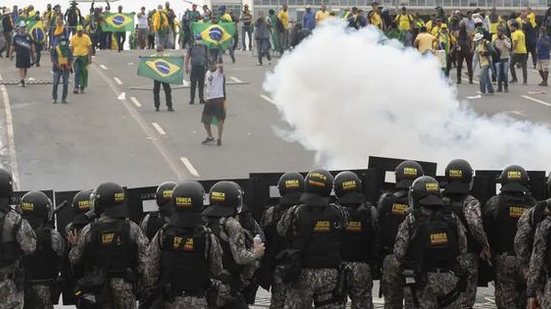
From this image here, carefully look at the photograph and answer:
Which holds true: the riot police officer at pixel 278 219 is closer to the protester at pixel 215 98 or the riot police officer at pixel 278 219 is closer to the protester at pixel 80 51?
the protester at pixel 215 98

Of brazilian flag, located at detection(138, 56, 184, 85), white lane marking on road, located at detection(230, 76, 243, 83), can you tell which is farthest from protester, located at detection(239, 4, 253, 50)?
brazilian flag, located at detection(138, 56, 184, 85)

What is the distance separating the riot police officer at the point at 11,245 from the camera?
9.03 meters

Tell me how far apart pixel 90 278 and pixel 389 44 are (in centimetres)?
1347

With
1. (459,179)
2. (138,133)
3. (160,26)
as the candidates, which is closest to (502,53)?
(138,133)

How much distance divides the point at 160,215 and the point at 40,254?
115 centimetres

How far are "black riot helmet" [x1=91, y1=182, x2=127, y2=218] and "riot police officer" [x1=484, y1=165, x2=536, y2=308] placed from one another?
3.62 m

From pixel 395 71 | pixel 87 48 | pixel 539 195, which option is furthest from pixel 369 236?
pixel 87 48

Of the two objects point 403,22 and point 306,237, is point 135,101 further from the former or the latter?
point 306,237

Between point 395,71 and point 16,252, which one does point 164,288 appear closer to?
point 16,252

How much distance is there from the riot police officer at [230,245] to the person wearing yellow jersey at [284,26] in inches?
1168

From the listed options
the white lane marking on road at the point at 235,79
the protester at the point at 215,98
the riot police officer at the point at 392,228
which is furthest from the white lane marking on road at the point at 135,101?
the riot police officer at the point at 392,228

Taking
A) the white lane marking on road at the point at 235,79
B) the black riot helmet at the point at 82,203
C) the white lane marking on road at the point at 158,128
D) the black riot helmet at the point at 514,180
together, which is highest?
the black riot helmet at the point at 514,180

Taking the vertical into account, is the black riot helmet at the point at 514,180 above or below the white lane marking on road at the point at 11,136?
above

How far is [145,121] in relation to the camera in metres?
26.5
